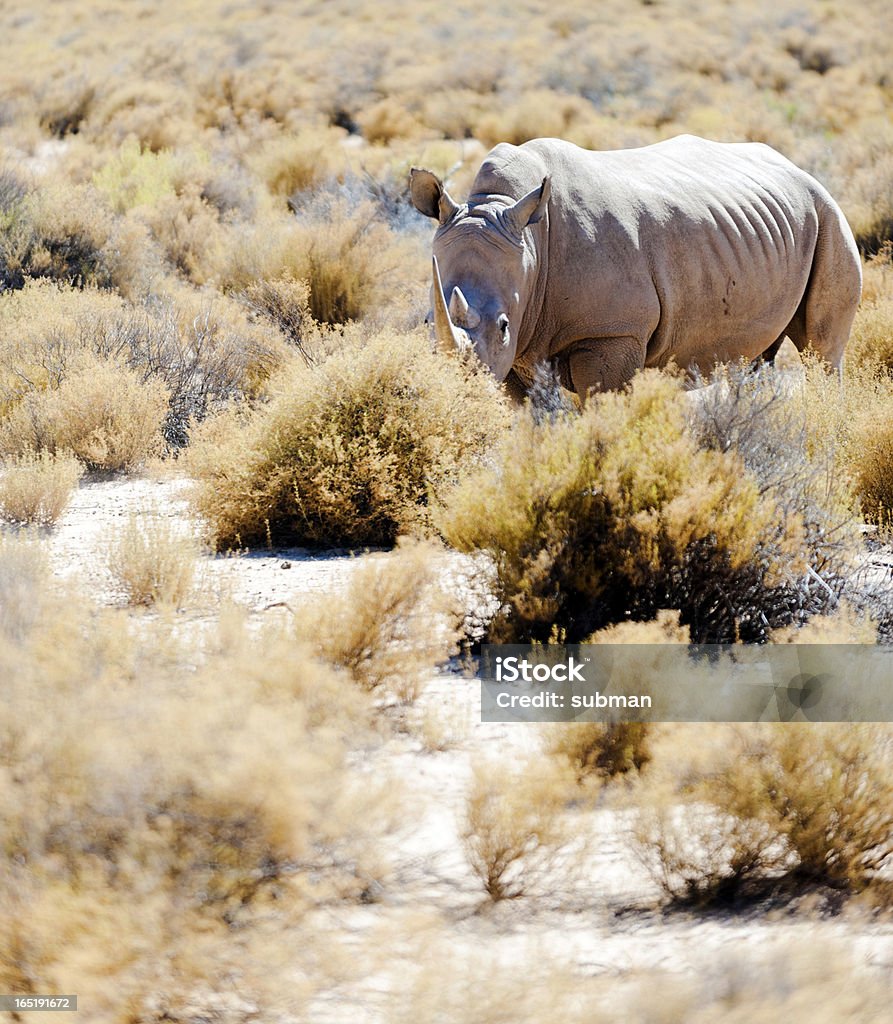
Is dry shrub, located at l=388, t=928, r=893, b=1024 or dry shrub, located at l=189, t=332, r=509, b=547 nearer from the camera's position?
dry shrub, located at l=388, t=928, r=893, b=1024

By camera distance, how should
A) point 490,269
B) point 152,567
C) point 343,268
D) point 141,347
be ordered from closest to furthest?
point 152,567
point 490,269
point 141,347
point 343,268

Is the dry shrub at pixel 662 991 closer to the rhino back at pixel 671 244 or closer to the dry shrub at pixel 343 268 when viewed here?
the rhino back at pixel 671 244

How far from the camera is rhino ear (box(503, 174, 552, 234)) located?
596cm

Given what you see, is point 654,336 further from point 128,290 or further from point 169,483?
point 128,290

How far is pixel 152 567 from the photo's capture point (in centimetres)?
467

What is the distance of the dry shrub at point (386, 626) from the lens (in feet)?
12.7

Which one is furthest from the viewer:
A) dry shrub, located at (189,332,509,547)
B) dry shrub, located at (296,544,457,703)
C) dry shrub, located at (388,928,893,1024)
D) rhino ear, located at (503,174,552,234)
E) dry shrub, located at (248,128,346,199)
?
dry shrub, located at (248,128,346,199)

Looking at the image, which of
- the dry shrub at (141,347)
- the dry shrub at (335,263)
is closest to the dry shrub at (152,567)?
the dry shrub at (141,347)

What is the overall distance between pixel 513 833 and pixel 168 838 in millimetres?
835

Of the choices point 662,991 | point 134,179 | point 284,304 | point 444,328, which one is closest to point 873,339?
point 284,304

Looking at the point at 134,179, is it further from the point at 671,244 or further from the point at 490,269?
the point at 490,269

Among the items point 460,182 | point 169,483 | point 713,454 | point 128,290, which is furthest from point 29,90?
point 713,454

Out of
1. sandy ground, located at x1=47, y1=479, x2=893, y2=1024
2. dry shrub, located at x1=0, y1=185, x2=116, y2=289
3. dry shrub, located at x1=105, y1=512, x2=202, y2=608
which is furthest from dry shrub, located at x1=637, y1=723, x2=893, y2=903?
dry shrub, located at x1=0, y1=185, x2=116, y2=289

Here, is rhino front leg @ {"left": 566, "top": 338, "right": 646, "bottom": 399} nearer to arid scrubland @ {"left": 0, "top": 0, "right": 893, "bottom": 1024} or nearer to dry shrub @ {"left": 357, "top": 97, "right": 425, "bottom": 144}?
arid scrubland @ {"left": 0, "top": 0, "right": 893, "bottom": 1024}
